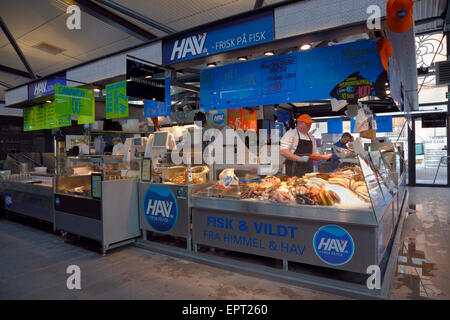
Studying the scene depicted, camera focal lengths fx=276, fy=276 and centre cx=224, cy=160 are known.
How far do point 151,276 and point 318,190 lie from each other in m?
2.22

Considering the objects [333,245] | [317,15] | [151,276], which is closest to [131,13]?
[317,15]

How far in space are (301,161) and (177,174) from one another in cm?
193

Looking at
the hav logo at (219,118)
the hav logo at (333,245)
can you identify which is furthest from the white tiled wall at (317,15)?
the hav logo at (219,118)

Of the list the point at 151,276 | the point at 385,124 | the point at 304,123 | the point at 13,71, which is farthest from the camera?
the point at 385,124

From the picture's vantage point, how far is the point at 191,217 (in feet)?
12.9

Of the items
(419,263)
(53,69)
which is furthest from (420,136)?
(53,69)

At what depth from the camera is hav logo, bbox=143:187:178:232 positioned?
4066 millimetres

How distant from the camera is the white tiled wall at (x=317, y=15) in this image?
124 inches

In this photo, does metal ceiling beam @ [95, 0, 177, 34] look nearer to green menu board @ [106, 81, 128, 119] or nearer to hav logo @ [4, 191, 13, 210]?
green menu board @ [106, 81, 128, 119]

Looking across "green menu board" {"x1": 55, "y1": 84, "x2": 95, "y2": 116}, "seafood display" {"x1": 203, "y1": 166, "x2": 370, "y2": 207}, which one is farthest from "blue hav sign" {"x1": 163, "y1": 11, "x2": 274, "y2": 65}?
"green menu board" {"x1": 55, "y1": 84, "x2": 95, "y2": 116}

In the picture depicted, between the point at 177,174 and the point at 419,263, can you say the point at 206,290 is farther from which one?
the point at 419,263

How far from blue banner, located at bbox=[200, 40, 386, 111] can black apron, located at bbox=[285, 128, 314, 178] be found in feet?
2.80

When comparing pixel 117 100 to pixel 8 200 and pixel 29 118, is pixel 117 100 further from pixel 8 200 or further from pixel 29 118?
pixel 29 118

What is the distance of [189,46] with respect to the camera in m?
4.41
